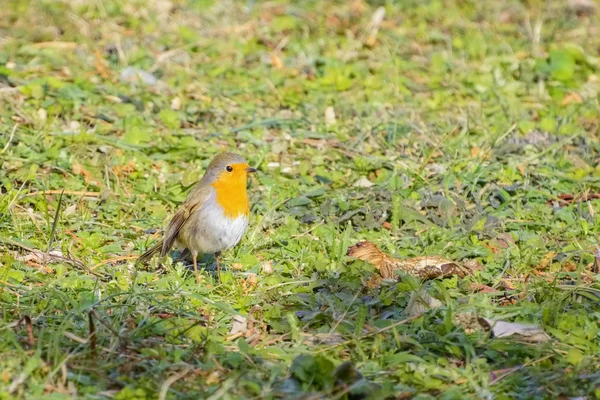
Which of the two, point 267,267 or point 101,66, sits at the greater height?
point 101,66

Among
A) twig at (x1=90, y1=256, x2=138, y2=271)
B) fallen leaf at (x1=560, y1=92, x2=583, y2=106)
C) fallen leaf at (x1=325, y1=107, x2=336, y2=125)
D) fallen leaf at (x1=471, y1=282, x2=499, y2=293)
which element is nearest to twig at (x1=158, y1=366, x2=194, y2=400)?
twig at (x1=90, y1=256, x2=138, y2=271)

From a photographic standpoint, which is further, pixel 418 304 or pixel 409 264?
pixel 409 264

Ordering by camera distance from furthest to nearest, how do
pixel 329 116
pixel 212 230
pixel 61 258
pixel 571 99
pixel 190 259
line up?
1. pixel 571 99
2. pixel 329 116
3. pixel 190 259
4. pixel 212 230
5. pixel 61 258

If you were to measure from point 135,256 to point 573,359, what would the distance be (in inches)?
104

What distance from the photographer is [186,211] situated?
5617 mm

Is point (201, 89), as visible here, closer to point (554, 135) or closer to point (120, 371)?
point (554, 135)

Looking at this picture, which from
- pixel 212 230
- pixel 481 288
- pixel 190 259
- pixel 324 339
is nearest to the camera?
pixel 324 339

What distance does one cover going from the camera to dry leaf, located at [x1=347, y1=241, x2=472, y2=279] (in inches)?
206

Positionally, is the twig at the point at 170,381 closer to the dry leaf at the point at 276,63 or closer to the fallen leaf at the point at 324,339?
the fallen leaf at the point at 324,339

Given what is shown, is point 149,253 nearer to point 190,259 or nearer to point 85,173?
point 190,259

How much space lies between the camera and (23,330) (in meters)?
4.20

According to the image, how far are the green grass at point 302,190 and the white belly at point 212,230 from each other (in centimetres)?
19

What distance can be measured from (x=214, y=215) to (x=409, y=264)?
3.80ft

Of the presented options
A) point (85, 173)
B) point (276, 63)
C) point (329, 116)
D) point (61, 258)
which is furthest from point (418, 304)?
point (276, 63)
